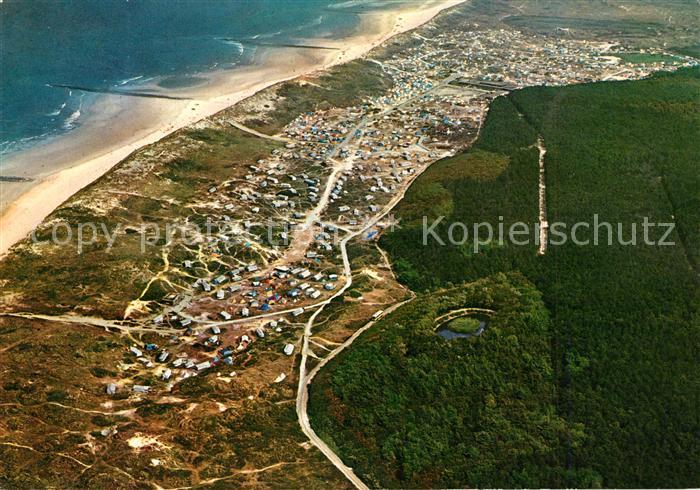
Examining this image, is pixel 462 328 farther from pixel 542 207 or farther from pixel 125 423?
pixel 125 423

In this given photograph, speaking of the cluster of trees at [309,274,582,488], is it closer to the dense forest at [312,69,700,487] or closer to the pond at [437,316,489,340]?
the dense forest at [312,69,700,487]

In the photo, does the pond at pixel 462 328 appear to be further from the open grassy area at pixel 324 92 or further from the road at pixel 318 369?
the open grassy area at pixel 324 92

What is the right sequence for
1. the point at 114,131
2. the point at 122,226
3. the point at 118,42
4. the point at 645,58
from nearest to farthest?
1. the point at 122,226
2. the point at 114,131
3. the point at 118,42
4. the point at 645,58

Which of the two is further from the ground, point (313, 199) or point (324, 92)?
point (324, 92)

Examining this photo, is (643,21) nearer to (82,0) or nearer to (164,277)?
(82,0)

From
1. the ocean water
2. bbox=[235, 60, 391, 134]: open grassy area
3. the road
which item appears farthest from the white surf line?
the ocean water

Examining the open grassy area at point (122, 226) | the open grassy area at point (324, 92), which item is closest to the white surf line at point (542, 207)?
the open grassy area at point (324, 92)

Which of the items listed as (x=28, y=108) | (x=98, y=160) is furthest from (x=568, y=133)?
(x=28, y=108)

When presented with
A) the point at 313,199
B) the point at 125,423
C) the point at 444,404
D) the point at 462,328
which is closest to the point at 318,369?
the point at 444,404
